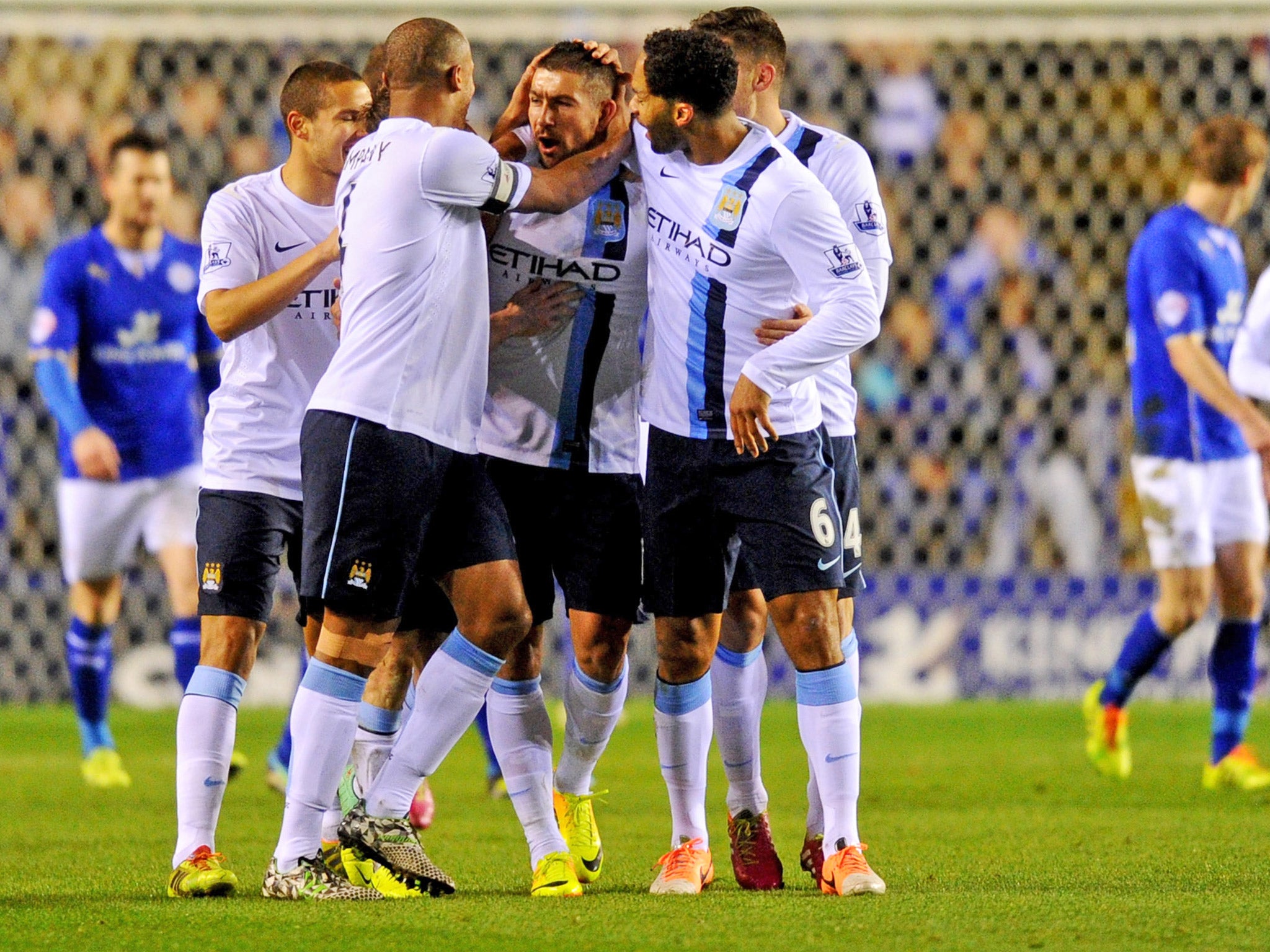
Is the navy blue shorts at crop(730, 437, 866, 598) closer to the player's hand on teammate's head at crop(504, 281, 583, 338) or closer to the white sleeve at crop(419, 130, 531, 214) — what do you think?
the player's hand on teammate's head at crop(504, 281, 583, 338)

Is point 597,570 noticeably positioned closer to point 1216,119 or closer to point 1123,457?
point 1216,119

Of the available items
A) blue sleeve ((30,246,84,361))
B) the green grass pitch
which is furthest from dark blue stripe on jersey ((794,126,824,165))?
blue sleeve ((30,246,84,361))

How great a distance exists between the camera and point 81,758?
7680mm

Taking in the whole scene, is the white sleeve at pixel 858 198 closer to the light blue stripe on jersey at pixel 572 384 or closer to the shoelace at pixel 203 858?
the light blue stripe on jersey at pixel 572 384

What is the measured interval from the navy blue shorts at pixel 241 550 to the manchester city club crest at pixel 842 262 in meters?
1.44

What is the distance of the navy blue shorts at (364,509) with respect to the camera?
3850 mm

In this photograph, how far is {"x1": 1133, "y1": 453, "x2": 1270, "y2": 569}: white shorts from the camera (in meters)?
6.98

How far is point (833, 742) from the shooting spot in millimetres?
4070

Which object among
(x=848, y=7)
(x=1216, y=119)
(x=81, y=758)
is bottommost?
(x=81, y=758)

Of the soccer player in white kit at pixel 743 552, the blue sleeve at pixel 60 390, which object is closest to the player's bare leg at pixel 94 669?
the blue sleeve at pixel 60 390

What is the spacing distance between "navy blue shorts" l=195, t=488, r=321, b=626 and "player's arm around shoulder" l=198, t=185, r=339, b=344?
0.40m

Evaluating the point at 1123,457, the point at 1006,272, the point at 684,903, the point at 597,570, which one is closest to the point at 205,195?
the point at 1006,272

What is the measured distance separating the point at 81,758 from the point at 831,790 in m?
4.59

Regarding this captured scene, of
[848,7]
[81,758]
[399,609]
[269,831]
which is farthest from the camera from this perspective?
[848,7]
